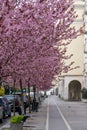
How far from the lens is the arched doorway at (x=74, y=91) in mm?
97688

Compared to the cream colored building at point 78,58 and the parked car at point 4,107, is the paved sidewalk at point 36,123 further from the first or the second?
the cream colored building at point 78,58

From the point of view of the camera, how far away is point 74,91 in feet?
323

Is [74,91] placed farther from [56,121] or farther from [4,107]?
[56,121]

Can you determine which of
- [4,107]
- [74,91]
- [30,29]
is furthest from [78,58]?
[30,29]

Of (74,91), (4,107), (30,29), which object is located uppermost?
(74,91)

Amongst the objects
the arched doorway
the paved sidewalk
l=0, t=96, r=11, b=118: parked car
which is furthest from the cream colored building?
the paved sidewalk

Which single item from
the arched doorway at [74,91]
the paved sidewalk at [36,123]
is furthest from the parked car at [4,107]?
the arched doorway at [74,91]

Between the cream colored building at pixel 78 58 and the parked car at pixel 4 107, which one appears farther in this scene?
the cream colored building at pixel 78 58

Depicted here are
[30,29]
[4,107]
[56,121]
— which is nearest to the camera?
[30,29]

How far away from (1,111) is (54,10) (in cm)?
1819

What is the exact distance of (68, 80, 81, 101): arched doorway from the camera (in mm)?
97688

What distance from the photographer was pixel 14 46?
567 inches

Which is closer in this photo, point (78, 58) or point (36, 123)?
point (36, 123)

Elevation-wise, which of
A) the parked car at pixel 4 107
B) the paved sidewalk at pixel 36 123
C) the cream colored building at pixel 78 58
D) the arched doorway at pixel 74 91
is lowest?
A: the paved sidewalk at pixel 36 123
